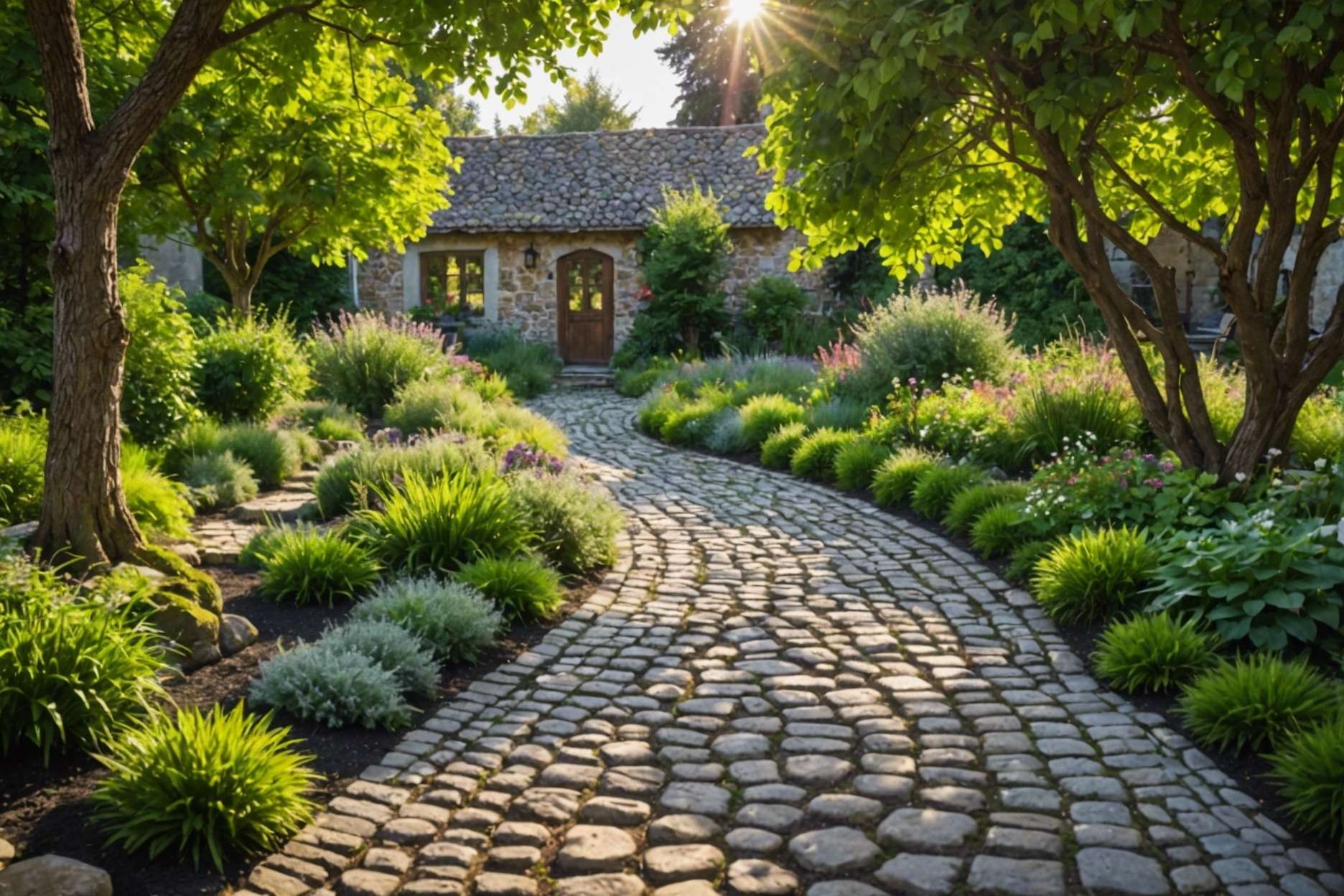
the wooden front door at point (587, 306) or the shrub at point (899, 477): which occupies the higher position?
the wooden front door at point (587, 306)

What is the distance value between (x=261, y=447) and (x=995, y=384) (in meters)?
7.14

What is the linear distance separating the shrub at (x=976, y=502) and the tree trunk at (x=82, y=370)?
5.13 meters

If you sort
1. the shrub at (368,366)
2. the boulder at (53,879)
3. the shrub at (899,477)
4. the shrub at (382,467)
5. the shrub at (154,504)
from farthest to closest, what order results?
the shrub at (368,366)
the shrub at (899,477)
the shrub at (382,467)
the shrub at (154,504)
the boulder at (53,879)

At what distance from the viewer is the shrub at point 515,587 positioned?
5469mm

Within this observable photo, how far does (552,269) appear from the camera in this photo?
69.4ft

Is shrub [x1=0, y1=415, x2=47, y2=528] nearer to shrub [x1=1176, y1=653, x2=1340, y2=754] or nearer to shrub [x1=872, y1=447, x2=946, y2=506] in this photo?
shrub [x1=872, y1=447, x2=946, y2=506]

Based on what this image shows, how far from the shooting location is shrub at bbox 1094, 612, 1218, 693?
14.4 feet

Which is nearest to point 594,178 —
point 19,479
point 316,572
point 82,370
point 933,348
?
point 933,348

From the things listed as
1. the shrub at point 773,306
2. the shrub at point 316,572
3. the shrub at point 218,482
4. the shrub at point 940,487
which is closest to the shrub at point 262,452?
the shrub at point 218,482

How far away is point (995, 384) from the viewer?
11078 mm

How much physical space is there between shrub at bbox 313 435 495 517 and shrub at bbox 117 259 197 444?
63.8 inches

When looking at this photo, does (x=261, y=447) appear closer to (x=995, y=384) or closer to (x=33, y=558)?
(x=33, y=558)

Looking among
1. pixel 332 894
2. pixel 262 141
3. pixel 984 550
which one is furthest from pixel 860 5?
pixel 262 141

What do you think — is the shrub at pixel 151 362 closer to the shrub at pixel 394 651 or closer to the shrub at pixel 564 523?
the shrub at pixel 564 523
